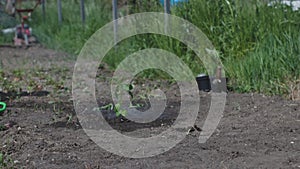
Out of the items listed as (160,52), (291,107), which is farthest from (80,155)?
(160,52)

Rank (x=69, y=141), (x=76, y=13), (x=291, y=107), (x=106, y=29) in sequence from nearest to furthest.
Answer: (x=69, y=141) → (x=291, y=107) → (x=106, y=29) → (x=76, y=13)

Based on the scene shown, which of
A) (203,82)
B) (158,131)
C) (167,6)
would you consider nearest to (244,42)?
(203,82)

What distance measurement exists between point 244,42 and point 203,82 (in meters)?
0.92

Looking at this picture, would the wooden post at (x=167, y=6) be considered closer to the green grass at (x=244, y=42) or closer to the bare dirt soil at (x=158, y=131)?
the green grass at (x=244, y=42)

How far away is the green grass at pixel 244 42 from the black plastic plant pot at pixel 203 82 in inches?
9.4

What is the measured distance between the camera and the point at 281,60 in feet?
19.3

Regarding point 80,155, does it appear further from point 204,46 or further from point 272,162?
point 204,46

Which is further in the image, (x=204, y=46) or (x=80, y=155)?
(x=204, y=46)

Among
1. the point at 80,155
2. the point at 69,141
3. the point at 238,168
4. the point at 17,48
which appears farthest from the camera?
the point at 17,48

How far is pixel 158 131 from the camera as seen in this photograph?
4.42 m

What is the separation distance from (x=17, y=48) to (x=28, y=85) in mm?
4351

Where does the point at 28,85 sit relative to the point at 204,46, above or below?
below

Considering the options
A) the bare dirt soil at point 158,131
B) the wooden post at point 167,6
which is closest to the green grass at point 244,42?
the wooden post at point 167,6

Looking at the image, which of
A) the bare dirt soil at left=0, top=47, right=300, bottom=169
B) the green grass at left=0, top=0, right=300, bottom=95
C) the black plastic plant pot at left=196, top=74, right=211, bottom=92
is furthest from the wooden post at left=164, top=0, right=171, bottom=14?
the black plastic plant pot at left=196, top=74, right=211, bottom=92
